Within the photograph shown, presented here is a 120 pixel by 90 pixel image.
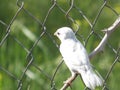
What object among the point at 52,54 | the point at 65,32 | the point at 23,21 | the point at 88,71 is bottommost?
the point at 88,71

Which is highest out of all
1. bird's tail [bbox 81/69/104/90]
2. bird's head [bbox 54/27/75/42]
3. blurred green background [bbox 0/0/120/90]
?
blurred green background [bbox 0/0/120/90]

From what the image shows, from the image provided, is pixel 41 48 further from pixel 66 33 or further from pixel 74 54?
pixel 74 54

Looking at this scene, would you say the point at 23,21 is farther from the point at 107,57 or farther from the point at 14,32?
the point at 107,57

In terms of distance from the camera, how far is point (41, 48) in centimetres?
339

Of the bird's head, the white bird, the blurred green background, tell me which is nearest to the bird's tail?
the white bird

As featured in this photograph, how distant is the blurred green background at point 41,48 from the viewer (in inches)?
122

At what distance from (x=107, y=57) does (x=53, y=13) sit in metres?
0.53

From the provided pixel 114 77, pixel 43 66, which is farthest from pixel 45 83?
pixel 114 77

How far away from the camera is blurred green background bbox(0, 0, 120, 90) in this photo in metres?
3.10

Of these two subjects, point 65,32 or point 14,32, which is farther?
point 14,32

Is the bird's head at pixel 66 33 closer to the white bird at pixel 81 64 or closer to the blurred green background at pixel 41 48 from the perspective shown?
the white bird at pixel 81 64

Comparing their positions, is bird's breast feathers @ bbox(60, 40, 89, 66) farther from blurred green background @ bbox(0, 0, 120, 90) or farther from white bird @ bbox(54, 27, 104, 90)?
blurred green background @ bbox(0, 0, 120, 90)

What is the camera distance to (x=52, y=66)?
3.26 m

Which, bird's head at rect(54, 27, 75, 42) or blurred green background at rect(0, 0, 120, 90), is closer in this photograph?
bird's head at rect(54, 27, 75, 42)
